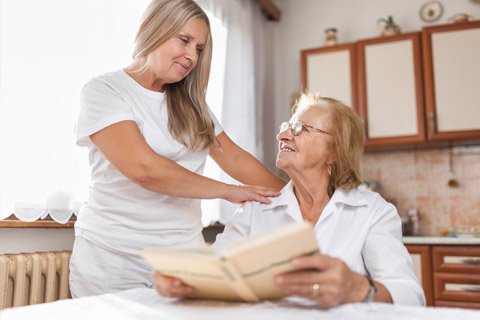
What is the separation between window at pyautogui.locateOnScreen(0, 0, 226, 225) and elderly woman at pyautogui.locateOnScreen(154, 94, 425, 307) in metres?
0.79

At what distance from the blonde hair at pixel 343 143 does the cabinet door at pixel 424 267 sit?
1608 mm

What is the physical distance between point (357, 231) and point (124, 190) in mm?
717

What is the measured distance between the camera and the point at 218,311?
2.99 ft

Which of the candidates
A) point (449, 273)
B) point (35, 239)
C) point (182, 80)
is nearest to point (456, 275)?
point (449, 273)

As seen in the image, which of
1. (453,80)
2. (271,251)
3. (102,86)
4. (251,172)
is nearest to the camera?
(271,251)

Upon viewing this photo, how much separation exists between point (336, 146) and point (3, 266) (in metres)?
1.17

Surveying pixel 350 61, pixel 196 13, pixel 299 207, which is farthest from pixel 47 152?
pixel 350 61

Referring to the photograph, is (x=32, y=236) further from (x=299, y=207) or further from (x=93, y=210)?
(x=299, y=207)

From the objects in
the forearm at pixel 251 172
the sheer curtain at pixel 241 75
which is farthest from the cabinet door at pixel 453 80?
the forearm at pixel 251 172

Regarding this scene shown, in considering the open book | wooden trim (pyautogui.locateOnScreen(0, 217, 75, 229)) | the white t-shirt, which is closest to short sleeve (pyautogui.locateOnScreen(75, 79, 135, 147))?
the white t-shirt

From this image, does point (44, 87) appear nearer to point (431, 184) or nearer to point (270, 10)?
point (270, 10)

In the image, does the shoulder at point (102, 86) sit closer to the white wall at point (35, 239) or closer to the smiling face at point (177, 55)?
the smiling face at point (177, 55)

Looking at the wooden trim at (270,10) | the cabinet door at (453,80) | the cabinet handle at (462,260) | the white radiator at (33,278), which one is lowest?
the cabinet handle at (462,260)

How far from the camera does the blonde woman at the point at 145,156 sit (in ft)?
4.96
